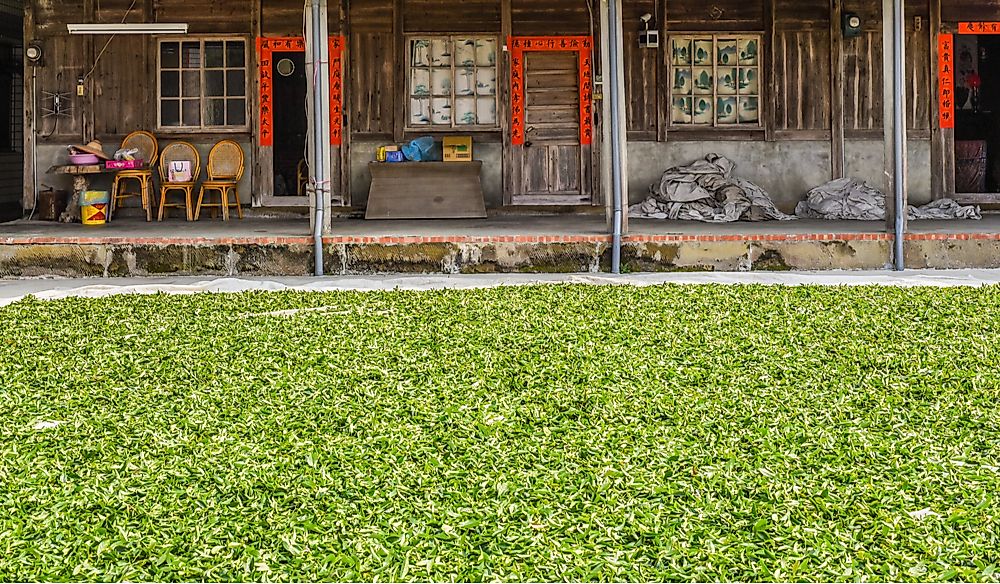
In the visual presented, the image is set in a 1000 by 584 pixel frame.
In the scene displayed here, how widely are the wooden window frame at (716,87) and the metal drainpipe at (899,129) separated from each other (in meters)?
2.87

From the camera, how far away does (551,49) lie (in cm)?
1207

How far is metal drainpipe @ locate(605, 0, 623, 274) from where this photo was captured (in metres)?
9.33

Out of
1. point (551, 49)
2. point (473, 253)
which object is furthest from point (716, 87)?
point (473, 253)

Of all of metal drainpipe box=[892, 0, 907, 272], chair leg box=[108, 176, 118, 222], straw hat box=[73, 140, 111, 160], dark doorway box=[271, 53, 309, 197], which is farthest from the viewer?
dark doorway box=[271, 53, 309, 197]

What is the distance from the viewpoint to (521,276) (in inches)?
365

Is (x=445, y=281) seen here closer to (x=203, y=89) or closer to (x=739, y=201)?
(x=739, y=201)

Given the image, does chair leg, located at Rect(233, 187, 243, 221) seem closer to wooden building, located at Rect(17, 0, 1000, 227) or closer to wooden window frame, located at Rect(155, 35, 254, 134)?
wooden building, located at Rect(17, 0, 1000, 227)

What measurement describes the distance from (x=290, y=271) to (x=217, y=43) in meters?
3.74

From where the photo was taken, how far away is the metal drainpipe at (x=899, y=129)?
30.4ft

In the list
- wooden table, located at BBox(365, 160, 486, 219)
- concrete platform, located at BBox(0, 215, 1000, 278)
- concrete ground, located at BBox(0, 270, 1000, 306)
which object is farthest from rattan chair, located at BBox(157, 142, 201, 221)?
concrete ground, located at BBox(0, 270, 1000, 306)

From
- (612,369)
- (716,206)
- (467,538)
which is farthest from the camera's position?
(716,206)

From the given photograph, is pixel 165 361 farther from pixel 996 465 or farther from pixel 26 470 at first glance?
pixel 996 465

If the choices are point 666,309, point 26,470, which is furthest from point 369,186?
point 26,470

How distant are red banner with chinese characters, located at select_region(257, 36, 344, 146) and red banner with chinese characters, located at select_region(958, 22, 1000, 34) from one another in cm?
634
